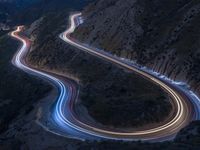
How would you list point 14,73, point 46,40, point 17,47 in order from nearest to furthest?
point 14,73
point 46,40
point 17,47

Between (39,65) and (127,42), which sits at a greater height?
(127,42)

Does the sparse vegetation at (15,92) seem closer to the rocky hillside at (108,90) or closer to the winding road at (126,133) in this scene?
the winding road at (126,133)

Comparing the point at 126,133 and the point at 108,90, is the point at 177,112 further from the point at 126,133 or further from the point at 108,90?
the point at 108,90

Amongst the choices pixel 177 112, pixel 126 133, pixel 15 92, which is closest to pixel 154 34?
pixel 177 112

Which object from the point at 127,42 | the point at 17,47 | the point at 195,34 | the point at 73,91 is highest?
the point at 195,34

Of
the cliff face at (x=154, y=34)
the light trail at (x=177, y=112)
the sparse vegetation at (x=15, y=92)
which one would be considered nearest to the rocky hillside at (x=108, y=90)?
the light trail at (x=177, y=112)

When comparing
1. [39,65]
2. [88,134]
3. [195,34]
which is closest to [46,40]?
[39,65]

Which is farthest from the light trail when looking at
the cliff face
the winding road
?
the cliff face

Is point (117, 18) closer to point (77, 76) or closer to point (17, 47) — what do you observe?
point (77, 76)
